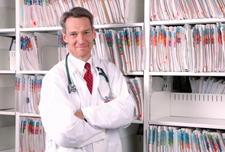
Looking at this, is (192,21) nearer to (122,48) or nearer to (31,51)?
(122,48)

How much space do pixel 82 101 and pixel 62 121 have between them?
0.76ft

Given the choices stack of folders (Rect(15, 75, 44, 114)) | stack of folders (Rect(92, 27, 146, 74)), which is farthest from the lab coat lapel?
stack of folders (Rect(15, 75, 44, 114))

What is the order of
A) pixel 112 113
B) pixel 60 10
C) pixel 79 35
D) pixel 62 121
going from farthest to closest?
pixel 60 10 < pixel 79 35 < pixel 112 113 < pixel 62 121

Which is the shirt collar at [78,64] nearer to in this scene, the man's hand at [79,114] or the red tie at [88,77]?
the red tie at [88,77]

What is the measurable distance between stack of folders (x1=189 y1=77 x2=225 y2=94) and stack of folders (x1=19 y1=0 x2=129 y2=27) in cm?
81

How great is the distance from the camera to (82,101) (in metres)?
2.04

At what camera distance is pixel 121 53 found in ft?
7.87

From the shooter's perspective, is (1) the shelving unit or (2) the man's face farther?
(1) the shelving unit

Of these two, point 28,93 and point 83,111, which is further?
point 28,93

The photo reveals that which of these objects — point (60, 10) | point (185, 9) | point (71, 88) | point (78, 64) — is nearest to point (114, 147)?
point (71, 88)

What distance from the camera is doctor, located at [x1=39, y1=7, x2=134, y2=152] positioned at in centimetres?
190

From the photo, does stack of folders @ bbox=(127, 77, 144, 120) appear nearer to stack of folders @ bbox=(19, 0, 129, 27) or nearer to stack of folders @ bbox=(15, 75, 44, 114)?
stack of folders @ bbox=(19, 0, 129, 27)

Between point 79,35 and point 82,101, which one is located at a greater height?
point 79,35

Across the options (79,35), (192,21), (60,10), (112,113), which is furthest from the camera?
(60,10)
